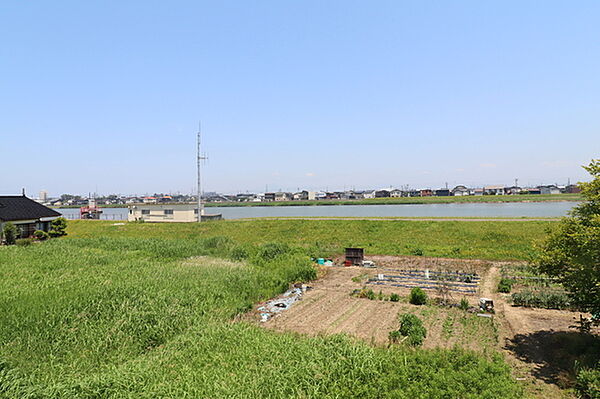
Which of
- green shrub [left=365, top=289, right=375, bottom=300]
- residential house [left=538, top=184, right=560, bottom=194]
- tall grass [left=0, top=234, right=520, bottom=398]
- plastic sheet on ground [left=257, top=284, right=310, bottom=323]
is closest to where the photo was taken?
tall grass [left=0, top=234, right=520, bottom=398]

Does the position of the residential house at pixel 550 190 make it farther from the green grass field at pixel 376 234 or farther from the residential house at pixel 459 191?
the green grass field at pixel 376 234

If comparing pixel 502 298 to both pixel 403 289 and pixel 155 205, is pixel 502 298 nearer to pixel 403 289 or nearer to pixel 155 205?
pixel 403 289

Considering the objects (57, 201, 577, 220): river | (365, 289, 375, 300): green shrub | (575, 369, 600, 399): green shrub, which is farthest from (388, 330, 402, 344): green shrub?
(57, 201, 577, 220): river

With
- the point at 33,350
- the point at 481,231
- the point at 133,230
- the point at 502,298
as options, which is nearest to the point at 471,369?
the point at 502,298

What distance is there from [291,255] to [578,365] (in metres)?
16.4

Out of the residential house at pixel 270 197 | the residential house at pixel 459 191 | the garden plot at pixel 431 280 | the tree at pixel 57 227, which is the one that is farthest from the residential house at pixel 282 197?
the garden plot at pixel 431 280

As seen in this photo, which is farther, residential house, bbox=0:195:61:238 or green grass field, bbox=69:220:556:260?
residential house, bbox=0:195:61:238

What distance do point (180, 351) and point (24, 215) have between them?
34174mm

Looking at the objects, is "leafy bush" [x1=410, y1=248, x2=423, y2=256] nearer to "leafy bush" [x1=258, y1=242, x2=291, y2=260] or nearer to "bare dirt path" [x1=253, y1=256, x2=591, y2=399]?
"bare dirt path" [x1=253, y1=256, x2=591, y2=399]

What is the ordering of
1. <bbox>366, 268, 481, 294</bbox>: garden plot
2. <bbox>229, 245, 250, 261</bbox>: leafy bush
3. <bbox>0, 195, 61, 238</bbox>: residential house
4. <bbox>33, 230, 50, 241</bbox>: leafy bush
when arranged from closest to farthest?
<bbox>366, 268, 481, 294</bbox>: garden plot < <bbox>229, 245, 250, 261</bbox>: leafy bush < <bbox>0, 195, 61, 238</bbox>: residential house < <bbox>33, 230, 50, 241</bbox>: leafy bush

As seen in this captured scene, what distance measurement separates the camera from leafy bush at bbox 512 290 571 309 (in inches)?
500

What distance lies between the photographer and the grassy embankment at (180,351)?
6.84 m

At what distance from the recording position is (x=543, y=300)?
12891 mm

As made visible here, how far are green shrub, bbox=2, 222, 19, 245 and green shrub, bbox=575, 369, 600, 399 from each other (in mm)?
38700
